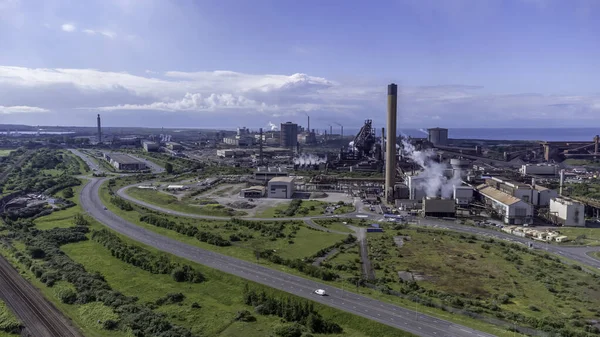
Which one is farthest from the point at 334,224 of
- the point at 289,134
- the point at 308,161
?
the point at 289,134

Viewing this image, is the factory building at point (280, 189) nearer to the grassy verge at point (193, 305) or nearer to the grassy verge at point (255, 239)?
the grassy verge at point (255, 239)

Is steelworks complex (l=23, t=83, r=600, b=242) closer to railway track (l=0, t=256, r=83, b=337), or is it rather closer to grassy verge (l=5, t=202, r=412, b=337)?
grassy verge (l=5, t=202, r=412, b=337)

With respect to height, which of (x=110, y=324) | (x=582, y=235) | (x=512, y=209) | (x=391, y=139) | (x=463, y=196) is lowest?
(x=110, y=324)

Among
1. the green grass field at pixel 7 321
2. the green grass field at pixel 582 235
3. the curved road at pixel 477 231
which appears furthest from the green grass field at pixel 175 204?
the green grass field at pixel 582 235

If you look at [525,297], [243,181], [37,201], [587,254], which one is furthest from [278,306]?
[243,181]

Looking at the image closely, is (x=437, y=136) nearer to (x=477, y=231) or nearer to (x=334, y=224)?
(x=477, y=231)

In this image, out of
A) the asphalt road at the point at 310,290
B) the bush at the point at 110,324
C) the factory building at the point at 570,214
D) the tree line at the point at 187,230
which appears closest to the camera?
the asphalt road at the point at 310,290
